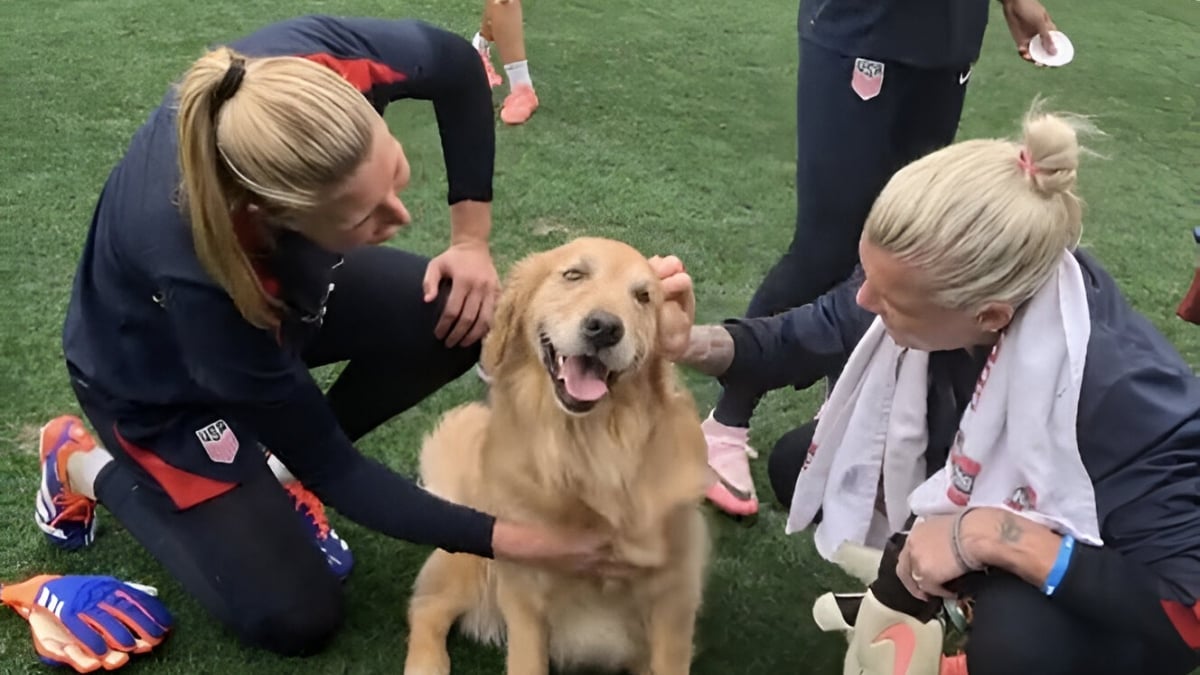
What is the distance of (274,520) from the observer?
6.99 ft

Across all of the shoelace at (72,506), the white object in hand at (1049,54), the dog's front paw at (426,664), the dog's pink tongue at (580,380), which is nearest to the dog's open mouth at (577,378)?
the dog's pink tongue at (580,380)

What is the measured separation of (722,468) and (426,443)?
73cm

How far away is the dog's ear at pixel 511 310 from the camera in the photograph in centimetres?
194

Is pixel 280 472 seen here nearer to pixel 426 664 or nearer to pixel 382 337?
pixel 382 337

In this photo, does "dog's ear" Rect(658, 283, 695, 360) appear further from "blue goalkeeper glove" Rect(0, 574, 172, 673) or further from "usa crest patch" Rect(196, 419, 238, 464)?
"blue goalkeeper glove" Rect(0, 574, 172, 673)

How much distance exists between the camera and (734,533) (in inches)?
98.9

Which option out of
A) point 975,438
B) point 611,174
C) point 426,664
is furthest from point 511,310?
point 611,174

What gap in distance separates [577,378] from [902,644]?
72 centimetres

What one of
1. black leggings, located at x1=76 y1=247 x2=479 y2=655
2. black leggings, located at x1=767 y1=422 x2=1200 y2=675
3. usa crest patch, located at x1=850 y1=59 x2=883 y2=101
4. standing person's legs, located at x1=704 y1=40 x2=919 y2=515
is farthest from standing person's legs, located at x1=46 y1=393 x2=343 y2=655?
usa crest patch, located at x1=850 y1=59 x2=883 y2=101

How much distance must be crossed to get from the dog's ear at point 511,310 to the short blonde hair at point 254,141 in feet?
1.52

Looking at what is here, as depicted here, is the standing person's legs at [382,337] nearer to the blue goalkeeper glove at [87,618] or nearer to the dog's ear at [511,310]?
the dog's ear at [511,310]

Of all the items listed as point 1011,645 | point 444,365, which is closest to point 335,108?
point 444,365

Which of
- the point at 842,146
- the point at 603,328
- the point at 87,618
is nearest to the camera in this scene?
the point at 603,328

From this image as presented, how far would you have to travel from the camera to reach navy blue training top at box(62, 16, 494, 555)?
65.5 inches
